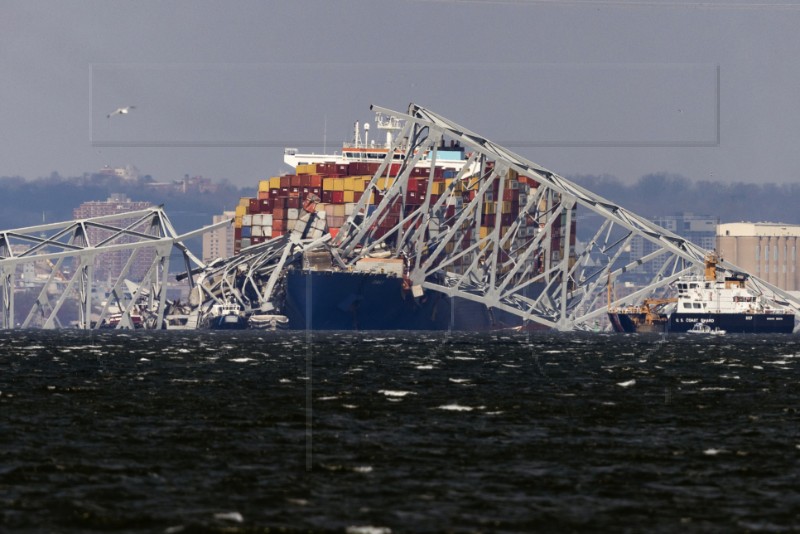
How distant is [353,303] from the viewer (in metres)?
176

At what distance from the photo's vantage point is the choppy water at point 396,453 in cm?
2642

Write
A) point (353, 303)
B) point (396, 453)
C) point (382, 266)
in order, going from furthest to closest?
1. point (353, 303)
2. point (382, 266)
3. point (396, 453)

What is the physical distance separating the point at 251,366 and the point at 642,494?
4845 cm


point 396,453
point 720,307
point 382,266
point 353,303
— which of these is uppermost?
point 382,266

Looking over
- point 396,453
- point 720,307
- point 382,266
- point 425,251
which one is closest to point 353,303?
point 382,266

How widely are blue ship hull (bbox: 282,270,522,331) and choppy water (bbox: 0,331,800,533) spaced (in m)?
106

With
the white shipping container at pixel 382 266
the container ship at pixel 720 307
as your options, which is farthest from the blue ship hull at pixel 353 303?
the container ship at pixel 720 307

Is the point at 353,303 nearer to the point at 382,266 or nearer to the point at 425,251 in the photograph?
the point at 382,266

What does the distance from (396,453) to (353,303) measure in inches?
5549

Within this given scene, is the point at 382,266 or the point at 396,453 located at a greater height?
the point at 382,266

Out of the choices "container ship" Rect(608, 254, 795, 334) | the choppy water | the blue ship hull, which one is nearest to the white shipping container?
the blue ship hull

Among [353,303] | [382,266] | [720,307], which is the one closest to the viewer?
[382,266]

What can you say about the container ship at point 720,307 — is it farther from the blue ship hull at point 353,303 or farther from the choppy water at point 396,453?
the choppy water at point 396,453

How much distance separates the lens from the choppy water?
26422 mm
